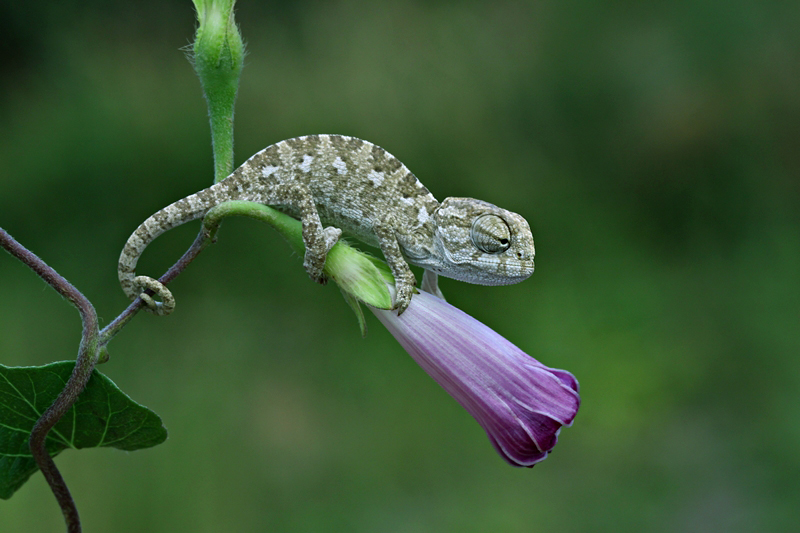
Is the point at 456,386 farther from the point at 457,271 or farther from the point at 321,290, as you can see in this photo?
the point at 321,290

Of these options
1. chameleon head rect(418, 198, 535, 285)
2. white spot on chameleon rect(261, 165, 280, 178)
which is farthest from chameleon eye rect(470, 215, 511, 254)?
white spot on chameleon rect(261, 165, 280, 178)

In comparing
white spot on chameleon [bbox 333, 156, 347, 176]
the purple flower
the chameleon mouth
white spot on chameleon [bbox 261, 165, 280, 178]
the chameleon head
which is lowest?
the purple flower

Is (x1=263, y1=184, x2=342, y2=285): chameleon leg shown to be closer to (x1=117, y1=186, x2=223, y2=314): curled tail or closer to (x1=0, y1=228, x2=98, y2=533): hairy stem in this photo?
(x1=117, y1=186, x2=223, y2=314): curled tail

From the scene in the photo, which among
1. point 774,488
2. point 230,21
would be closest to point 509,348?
point 230,21

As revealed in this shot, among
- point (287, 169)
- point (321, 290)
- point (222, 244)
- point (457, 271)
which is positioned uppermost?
point (287, 169)

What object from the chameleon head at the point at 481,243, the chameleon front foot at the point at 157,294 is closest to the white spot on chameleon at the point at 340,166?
the chameleon head at the point at 481,243

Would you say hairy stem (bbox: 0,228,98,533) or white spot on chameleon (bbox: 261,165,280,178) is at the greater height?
white spot on chameleon (bbox: 261,165,280,178)

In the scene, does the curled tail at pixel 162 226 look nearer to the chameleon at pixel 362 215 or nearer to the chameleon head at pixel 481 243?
the chameleon at pixel 362 215
